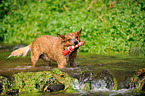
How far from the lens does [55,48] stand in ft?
25.0

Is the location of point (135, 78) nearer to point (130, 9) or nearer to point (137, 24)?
point (137, 24)

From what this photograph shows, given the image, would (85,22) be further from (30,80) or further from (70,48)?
(30,80)

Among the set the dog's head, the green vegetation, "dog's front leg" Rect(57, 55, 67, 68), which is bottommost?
"dog's front leg" Rect(57, 55, 67, 68)

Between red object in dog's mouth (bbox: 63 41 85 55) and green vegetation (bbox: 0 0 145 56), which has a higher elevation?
green vegetation (bbox: 0 0 145 56)

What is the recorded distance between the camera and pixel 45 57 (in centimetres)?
818

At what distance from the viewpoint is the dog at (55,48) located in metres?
7.24

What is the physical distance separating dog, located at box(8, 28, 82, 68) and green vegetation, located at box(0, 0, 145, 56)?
131 inches

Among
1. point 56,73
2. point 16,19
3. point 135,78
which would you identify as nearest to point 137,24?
point 135,78

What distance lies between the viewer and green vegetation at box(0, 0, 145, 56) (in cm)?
1098

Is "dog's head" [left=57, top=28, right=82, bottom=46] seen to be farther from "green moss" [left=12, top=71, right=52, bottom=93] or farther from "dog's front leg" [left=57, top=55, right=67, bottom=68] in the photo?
"green moss" [left=12, top=71, right=52, bottom=93]

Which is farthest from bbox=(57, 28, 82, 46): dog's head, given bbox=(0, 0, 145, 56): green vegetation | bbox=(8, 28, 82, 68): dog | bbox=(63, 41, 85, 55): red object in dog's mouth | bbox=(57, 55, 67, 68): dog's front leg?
bbox=(0, 0, 145, 56): green vegetation

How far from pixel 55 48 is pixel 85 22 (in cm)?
515

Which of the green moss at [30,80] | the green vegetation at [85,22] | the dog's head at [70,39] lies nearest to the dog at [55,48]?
the dog's head at [70,39]

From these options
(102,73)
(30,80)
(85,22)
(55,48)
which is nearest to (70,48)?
(55,48)
